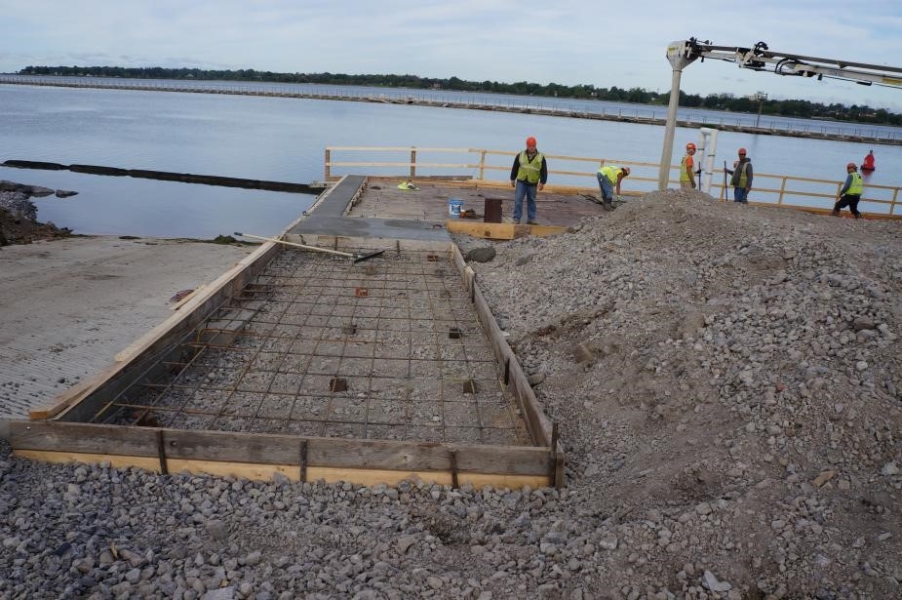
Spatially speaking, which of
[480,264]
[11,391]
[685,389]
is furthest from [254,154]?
[685,389]

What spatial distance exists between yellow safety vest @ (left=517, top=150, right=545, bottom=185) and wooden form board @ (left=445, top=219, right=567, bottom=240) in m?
0.84

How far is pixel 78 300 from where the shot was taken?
9656 mm

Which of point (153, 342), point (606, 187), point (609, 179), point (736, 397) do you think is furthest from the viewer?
point (606, 187)

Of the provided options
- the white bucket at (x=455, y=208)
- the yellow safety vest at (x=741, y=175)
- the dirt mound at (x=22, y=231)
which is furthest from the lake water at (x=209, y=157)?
the yellow safety vest at (x=741, y=175)

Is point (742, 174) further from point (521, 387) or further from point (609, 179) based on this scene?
point (521, 387)

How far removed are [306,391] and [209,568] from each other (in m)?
2.35

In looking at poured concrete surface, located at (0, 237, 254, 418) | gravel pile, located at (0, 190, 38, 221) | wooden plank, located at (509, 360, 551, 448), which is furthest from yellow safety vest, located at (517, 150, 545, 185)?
gravel pile, located at (0, 190, 38, 221)

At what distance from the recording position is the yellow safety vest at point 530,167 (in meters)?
11.4

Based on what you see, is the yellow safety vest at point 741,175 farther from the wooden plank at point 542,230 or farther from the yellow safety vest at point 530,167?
the yellow safety vest at point 530,167

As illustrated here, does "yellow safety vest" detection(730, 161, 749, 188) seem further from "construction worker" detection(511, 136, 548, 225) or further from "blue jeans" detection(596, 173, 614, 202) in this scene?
"construction worker" detection(511, 136, 548, 225)

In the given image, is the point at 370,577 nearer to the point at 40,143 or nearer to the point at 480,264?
the point at 480,264

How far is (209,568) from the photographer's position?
326 centimetres

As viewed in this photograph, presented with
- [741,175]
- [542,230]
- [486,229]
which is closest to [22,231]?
[486,229]

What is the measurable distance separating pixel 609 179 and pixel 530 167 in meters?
2.35
